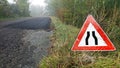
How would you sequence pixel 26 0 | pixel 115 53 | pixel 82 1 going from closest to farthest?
1. pixel 115 53
2. pixel 82 1
3. pixel 26 0

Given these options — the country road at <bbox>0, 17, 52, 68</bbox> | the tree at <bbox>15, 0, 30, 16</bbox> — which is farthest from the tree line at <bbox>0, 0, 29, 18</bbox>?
the country road at <bbox>0, 17, 52, 68</bbox>

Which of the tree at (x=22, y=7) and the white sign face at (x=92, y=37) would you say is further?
the tree at (x=22, y=7)

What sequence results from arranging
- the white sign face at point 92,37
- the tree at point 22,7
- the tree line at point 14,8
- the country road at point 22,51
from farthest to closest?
the tree at point 22,7
the tree line at point 14,8
the country road at point 22,51
the white sign face at point 92,37

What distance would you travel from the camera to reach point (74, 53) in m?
6.18

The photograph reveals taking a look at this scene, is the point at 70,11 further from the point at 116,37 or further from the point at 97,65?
the point at 97,65

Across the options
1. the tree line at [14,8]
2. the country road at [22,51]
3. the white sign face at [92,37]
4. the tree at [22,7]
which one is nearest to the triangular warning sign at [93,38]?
the white sign face at [92,37]

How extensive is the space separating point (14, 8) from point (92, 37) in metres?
37.3

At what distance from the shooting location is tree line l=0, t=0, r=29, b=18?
3027cm

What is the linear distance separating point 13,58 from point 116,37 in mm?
3172

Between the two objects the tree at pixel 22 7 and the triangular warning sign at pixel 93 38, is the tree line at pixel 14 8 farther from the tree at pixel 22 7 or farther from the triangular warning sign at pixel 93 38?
the triangular warning sign at pixel 93 38

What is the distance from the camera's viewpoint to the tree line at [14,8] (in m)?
30.3

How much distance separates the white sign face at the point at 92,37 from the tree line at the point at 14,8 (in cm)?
2456

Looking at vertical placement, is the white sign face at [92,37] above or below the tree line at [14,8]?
above

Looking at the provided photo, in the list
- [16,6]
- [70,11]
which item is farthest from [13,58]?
[16,6]
